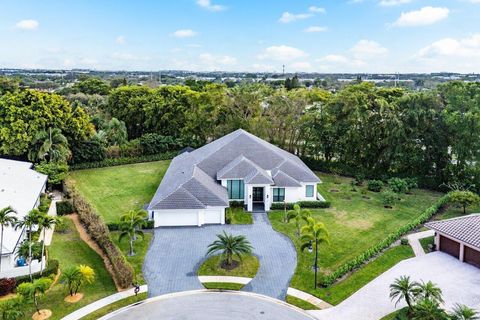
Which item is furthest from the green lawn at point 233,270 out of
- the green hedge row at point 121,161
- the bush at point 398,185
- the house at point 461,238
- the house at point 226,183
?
the green hedge row at point 121,161

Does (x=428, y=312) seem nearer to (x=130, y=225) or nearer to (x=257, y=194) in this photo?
(x=130, y=225)

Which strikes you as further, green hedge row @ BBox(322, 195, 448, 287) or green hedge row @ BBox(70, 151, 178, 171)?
green hedge row @ BBox(70, 151, 178, 171)

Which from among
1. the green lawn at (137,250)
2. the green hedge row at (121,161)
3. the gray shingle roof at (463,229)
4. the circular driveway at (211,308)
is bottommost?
the circular driveway at (211,308)

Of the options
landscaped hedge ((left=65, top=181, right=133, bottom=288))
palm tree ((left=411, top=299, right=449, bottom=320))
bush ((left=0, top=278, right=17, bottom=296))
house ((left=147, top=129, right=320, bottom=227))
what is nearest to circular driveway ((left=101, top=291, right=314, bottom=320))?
landscaped hedge ((left=65, top=181, right=133, bottom=288))

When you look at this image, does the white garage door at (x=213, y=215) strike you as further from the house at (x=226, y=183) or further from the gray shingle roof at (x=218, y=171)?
the gray shingle roof at (x=218, y=171)

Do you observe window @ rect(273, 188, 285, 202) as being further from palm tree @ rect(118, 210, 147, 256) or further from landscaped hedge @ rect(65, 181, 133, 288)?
landscaped hedge @ rect(65, 181, 133, 288)

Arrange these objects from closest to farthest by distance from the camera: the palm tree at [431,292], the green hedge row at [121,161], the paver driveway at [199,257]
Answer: the palm tree at [431,292]
the paver driveway at [199,257]
the green hedge row at [121,161]

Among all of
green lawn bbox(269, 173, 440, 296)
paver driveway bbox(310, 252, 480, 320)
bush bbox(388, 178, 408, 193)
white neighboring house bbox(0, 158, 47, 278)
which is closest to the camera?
paver driveway bbox(310, 252, 480, 320)
